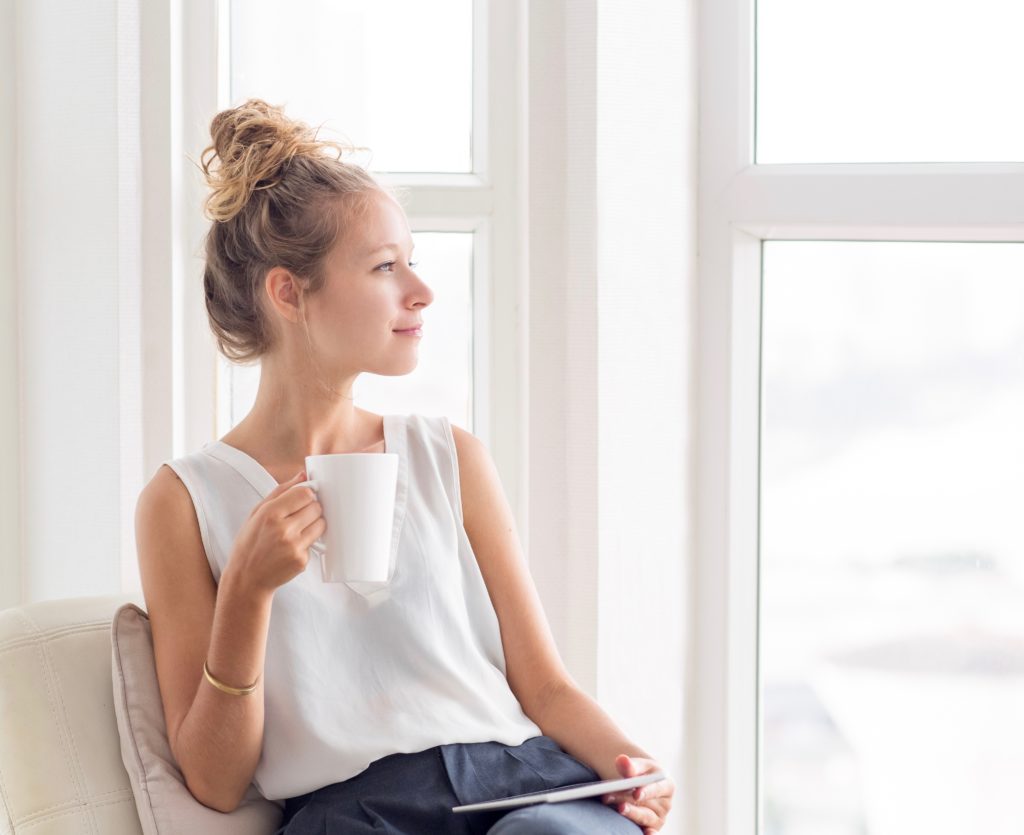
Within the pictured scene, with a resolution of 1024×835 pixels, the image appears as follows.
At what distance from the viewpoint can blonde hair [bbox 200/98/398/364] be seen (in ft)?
4.37

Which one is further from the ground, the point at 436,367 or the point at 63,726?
the point at 436,367

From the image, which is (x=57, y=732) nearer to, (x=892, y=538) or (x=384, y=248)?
(x=384, y=248)

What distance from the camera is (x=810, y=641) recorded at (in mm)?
1839

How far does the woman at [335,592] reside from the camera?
3.81 feet

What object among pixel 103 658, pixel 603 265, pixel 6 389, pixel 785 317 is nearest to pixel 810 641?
pixel 785 317

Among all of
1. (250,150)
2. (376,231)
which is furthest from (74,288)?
(376,231)

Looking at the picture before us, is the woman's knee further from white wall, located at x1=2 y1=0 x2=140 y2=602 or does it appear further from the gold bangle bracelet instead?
white wall, located at x1=2 y1=0 x2=140 y2=602

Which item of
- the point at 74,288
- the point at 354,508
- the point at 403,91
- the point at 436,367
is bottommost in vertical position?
the point at 354,508

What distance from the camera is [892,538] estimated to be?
179 centimetres

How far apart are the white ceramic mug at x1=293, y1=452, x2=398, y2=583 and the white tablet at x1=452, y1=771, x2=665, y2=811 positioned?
26cm

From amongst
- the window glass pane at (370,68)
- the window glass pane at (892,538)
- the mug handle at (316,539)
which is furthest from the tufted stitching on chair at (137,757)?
the window glass pane at (892,538)

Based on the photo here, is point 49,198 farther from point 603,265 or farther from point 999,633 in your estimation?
point 999,633

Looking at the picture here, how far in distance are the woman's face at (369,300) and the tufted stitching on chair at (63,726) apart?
0.47 meters

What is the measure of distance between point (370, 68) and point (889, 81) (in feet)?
2.71
